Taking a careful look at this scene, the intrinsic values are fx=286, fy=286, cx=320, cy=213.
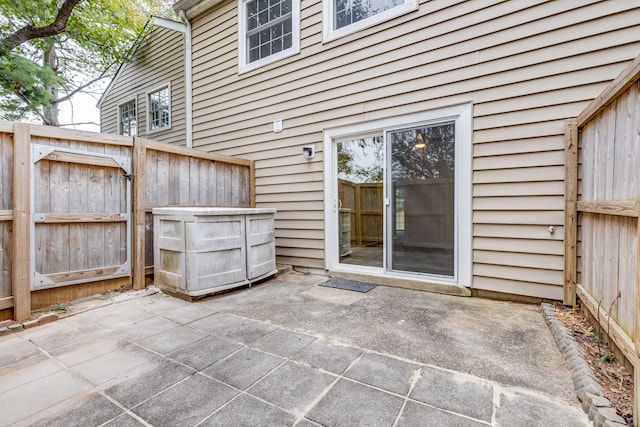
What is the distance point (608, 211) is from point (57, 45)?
1501cm

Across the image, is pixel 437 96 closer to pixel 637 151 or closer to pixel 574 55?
pixel 574 55

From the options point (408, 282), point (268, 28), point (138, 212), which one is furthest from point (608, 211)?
point (268, 28)

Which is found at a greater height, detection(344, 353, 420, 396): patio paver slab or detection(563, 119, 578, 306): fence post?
detection(563, 119, 578, 306): fence post

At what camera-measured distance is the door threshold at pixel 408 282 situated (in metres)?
3.19

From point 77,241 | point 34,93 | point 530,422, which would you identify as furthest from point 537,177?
point 34,93

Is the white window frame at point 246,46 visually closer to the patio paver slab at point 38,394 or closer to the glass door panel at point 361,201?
the glass door panel at point 361,201

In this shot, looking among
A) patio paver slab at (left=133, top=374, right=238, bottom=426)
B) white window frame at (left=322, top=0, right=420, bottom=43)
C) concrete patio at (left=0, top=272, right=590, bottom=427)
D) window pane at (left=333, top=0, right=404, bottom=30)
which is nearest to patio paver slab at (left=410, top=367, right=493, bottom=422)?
concrete patio at (left=0, top=272, right=590, bottom=427)

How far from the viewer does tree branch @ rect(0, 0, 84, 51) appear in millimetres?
5844

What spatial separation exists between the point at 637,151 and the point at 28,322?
4.47m

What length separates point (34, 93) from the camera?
7.89m

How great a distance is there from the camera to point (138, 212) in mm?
3393

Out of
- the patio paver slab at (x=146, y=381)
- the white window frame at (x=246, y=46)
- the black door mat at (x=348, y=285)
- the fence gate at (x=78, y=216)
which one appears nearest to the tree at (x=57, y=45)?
the white window frame at (x=246, y=46)

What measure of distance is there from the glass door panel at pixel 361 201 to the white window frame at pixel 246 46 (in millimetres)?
1742

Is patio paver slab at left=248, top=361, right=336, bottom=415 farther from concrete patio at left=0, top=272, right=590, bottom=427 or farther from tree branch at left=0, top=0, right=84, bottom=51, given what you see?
tree branch at left=0, top=0, right=84, bottom=51
